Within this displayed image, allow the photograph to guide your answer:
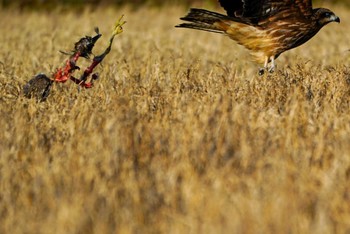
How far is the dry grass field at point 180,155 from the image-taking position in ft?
10.6

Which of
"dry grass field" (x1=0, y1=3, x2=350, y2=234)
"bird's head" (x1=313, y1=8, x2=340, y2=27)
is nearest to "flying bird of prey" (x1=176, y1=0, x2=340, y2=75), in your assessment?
"bird's head" (x1=313, y1=8, x2=340, y2=27)

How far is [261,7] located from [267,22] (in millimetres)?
150

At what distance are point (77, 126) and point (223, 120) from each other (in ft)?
2.99

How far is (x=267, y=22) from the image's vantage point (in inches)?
278

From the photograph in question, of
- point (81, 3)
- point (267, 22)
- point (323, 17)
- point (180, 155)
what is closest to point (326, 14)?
point (323, 17)

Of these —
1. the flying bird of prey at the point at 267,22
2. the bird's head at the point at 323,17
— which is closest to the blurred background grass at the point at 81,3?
the flying bird of prey at the point at 267,22

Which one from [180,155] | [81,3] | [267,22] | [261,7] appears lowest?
[180,155]

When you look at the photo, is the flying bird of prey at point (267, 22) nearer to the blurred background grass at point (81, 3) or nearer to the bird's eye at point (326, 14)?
the bird's eye at point (326, 14)

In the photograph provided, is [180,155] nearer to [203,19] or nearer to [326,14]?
[203,19]

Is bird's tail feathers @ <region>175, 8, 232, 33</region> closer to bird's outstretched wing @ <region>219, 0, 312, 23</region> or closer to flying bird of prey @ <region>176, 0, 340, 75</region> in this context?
flying bird of prey @ <region>176, 0, 340, 75</region>

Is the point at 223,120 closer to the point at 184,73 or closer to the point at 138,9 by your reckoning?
the point at 184,73

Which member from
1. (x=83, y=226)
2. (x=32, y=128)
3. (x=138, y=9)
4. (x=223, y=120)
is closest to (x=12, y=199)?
(x=83, y=226)

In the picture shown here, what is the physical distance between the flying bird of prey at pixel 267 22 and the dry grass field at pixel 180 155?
559 millimetres

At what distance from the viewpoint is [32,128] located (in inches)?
181
